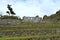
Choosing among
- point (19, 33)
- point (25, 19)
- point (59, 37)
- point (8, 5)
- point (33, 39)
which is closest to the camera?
point (33, 39)

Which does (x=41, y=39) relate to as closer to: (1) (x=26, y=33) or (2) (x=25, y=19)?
(1) (x=26, y=33)

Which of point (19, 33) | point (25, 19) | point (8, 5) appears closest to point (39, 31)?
point (19, 33)

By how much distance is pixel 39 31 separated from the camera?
27.6 m

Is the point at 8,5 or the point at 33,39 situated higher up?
the point at 8,5

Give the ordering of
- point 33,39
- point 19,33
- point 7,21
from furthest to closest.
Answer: point 7,21, point 19,33, point 33,39

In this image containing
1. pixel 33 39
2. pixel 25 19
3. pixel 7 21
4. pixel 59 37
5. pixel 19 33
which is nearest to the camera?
pixel 33 39

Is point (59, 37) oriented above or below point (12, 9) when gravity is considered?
below

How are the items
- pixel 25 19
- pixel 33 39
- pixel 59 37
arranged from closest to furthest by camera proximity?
pixel 33 39 < pixel 59 37 < pixel 25 19

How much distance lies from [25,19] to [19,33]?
2177 centimetres

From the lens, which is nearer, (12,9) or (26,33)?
(26,33)

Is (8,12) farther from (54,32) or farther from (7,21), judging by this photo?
(54,32)

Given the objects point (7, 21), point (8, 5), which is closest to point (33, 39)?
point (7, 21)

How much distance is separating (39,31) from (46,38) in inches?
268

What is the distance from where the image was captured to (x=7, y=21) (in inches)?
1657
